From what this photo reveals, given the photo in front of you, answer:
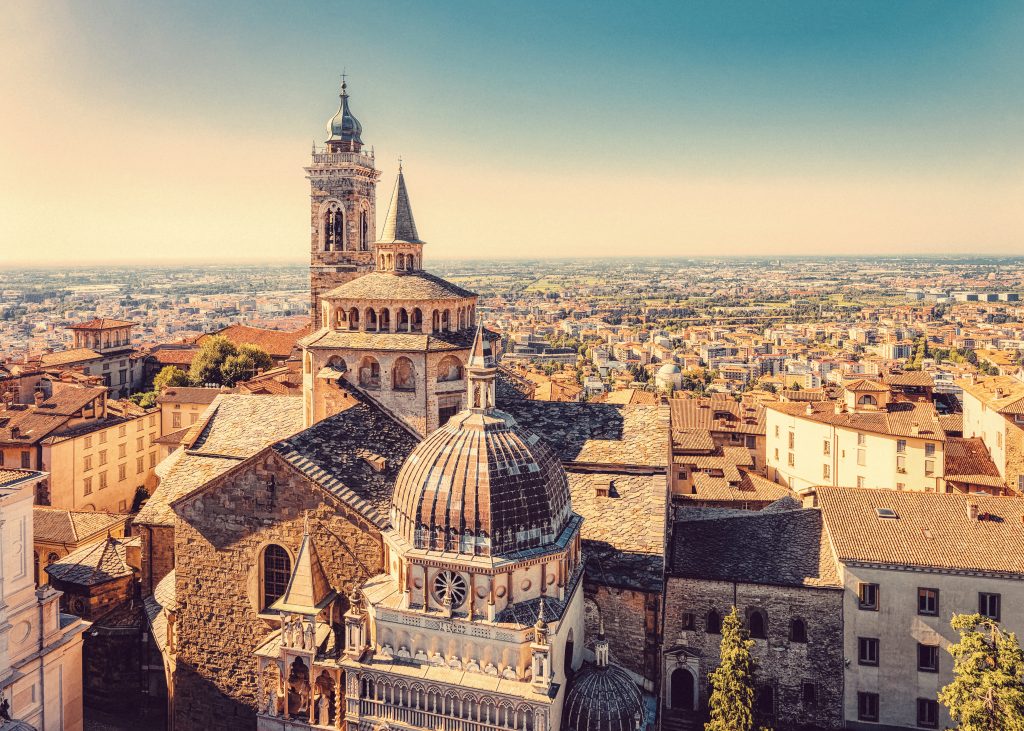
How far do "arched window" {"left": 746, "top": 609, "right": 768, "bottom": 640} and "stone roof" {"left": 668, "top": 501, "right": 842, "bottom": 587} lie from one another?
50.6 inches

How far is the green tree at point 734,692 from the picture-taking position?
25.8 meters

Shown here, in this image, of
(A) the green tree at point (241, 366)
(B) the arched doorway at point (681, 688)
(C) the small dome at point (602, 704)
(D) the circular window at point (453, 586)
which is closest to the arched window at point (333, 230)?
(A) the green tree at point (241, 366)

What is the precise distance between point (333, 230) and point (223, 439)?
94.0 ft

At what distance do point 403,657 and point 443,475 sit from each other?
18.3 feet

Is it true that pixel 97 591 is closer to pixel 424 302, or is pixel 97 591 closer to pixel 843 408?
pixel 424 302

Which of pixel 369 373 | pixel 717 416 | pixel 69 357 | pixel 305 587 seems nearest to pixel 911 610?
pixel 305 587

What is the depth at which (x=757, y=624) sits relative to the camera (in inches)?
1210

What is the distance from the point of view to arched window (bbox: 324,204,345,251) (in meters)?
60.2

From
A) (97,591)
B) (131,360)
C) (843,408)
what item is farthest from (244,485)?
(131,360)

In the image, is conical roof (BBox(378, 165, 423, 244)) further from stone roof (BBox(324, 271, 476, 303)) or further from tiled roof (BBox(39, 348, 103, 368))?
tiled roof (BBox(39, 348, 103, 368))

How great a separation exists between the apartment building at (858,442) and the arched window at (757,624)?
26432mm

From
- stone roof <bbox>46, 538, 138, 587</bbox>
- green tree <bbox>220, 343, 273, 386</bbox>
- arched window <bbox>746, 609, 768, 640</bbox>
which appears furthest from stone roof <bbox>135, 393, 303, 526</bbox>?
green tree <bbox>220, 343, 273, 386</bbox>

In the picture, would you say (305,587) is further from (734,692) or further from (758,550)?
(758,550)

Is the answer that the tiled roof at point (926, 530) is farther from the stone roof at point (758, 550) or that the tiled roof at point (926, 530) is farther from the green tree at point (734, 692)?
the green tree at point (734, 692)
